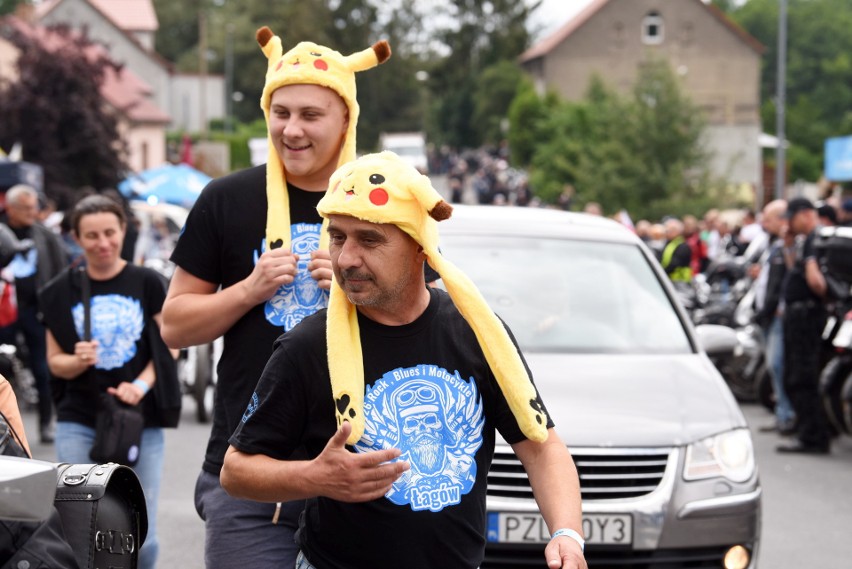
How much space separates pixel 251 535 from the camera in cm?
378

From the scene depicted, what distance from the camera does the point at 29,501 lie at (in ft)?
6.99

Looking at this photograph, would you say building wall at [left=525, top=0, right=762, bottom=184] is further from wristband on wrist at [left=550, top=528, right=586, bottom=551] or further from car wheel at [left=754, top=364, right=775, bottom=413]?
wristband on wrist at [left=550, top=528, right=586, bottom=551]

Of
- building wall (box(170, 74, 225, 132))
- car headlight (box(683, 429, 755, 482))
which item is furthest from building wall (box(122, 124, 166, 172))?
car headlight (box(683, 429, 755, 482))

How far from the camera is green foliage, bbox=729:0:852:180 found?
95.0 meters

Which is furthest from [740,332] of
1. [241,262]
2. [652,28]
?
[652,28]

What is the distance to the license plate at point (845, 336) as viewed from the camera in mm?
11039

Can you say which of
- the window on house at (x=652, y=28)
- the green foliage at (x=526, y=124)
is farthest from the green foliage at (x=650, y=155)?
the window on house at (x=652, y=28)

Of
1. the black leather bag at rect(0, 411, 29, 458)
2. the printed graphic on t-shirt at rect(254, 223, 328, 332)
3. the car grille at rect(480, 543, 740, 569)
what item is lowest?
the car grille at rect(480, 543, 740, 569)

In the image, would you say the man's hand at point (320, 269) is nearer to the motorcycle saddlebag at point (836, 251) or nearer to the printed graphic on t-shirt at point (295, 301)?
the printed graphic on t-shirt at point (295, 301)

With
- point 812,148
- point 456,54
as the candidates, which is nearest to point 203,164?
point 456,54

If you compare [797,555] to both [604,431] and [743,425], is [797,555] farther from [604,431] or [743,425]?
[604,431]

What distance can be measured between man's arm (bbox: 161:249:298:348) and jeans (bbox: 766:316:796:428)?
28.4 feet

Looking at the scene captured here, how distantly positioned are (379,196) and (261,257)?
2.70 feet

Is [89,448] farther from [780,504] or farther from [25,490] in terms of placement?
[780,504]
